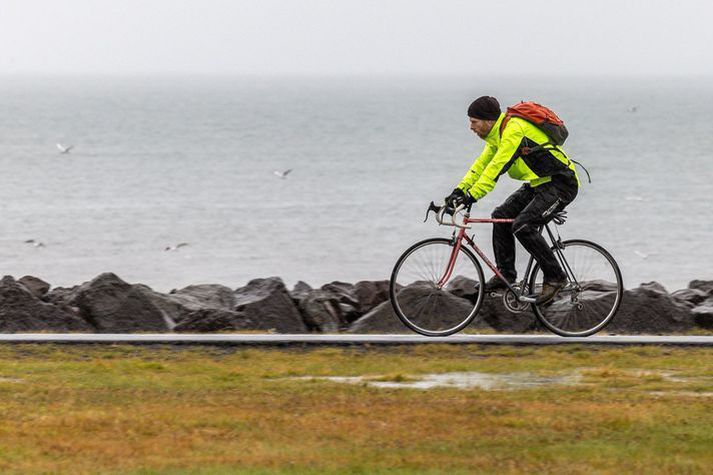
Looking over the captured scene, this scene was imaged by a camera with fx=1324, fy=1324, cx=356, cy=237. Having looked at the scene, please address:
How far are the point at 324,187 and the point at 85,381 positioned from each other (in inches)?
2058

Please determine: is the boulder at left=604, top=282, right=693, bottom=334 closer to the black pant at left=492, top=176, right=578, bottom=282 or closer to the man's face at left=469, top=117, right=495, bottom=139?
the black pant at left=492, top=176, right=578, bottom=282

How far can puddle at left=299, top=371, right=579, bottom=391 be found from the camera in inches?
323

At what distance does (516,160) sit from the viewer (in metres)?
9.76

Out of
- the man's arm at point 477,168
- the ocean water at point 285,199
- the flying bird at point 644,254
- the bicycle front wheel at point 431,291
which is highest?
the man's arm at point 477,168

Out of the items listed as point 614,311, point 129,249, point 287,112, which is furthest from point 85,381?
point 287,112

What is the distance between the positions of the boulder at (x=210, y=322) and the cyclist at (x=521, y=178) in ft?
9.37

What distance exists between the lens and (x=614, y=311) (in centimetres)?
1045

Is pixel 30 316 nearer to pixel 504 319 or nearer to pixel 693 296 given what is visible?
pixel 504 319

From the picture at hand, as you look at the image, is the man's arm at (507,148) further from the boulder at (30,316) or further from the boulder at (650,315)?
the boulder at (30,316)

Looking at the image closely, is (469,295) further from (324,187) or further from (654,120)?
(654,120)

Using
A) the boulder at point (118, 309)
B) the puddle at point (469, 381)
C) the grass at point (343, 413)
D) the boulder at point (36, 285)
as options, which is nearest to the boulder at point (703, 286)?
the grass at point (343, 413)

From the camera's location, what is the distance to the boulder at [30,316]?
11656mm

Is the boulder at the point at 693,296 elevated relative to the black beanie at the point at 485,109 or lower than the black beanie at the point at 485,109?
lower

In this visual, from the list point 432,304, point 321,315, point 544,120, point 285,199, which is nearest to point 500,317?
point 321,315
